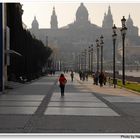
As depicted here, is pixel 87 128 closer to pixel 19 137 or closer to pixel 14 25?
pixel 19 137

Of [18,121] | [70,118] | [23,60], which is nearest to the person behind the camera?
[18,121]

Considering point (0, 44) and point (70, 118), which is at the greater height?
point (0, 44)

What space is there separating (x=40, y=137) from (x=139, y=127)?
3.55m

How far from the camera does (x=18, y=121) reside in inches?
623

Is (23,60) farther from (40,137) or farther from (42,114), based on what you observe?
(40,137)

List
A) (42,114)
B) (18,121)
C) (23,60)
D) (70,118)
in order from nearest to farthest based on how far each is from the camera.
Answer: (18,121), (70,118), (42,114), (23,60)

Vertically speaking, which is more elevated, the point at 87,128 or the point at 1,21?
the point at 1,21

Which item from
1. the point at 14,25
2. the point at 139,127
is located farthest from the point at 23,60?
the point at 139,127

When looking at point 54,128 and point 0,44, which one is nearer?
point 54,128

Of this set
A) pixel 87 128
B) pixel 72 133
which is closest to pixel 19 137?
pixel 72 133

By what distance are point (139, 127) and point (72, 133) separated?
7.75ft

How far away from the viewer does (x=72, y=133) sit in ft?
42.3

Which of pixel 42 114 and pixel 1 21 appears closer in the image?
pixel 42 114

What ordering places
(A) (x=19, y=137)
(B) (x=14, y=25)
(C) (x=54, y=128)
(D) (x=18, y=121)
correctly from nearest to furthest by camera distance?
(A) (x=19, y=137) → (C) (x=54, y=128) → (D) (x=18, y=121) → (B) (x=14, y=25)
